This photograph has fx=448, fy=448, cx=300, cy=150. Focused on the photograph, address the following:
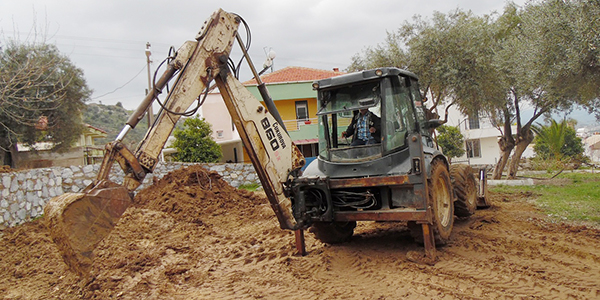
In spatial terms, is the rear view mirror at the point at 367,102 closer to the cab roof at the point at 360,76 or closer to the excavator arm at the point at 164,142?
the cab roof at the point at 360,76

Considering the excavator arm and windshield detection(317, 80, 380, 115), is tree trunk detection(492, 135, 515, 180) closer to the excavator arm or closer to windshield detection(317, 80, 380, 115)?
windshield detection(317, 80, 380, 115)

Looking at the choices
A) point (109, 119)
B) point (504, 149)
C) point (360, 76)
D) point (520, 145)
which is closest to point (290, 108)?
point (504, 149)

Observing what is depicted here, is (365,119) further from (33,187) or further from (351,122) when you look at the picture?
(33,187)

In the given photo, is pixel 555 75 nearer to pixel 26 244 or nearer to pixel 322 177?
pixel 322 177

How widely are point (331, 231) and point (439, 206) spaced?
1619 mm

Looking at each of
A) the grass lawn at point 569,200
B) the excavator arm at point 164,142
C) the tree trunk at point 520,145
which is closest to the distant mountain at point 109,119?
the tree trunk at point 520,145

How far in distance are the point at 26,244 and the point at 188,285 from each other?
204 inches

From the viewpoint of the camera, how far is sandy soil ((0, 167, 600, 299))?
4934mm

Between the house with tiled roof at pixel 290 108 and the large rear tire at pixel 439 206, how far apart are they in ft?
52.1

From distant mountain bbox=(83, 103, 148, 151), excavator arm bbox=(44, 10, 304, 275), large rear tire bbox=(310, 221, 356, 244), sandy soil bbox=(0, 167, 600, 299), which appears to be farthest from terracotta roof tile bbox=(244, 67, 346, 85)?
distant mountain bbox=(83, 103, 148, 151)

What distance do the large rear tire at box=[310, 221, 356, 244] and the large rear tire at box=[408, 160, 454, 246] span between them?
119cm

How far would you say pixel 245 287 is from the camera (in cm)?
531

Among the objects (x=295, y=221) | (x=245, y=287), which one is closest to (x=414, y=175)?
(x=295, y=221)

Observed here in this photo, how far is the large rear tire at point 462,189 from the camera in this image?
764cm
